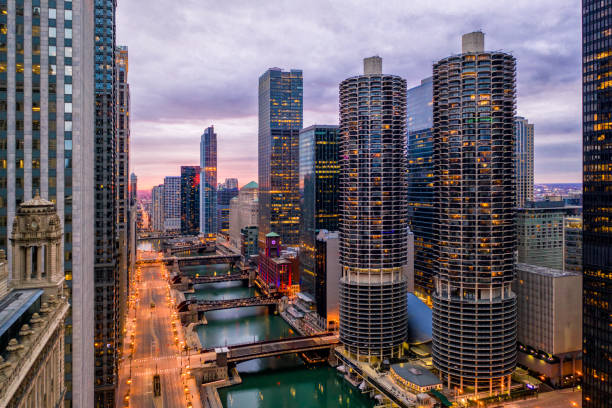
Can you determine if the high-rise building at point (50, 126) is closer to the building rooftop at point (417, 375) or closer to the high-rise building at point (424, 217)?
the building rooftop at point (417, 375)

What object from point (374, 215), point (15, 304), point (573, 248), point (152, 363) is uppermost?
point (374, 215)

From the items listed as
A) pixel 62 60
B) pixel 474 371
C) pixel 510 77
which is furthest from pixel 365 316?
pixel 62 60

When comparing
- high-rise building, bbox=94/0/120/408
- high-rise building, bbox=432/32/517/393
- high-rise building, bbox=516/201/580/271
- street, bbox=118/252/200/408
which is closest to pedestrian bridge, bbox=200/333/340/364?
street, bbox=118/252/200/408

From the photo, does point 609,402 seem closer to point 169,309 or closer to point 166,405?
point 166,405

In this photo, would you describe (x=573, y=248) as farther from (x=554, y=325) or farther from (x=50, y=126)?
(x=50, y=126)

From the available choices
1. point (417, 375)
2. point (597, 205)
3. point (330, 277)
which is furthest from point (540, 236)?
point (417, 375)

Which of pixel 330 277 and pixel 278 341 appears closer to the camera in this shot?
pixel 278 341

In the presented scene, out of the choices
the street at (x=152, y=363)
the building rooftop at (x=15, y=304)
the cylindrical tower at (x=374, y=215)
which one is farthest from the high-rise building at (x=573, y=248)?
the building rooftop at (x=15, y=304)
